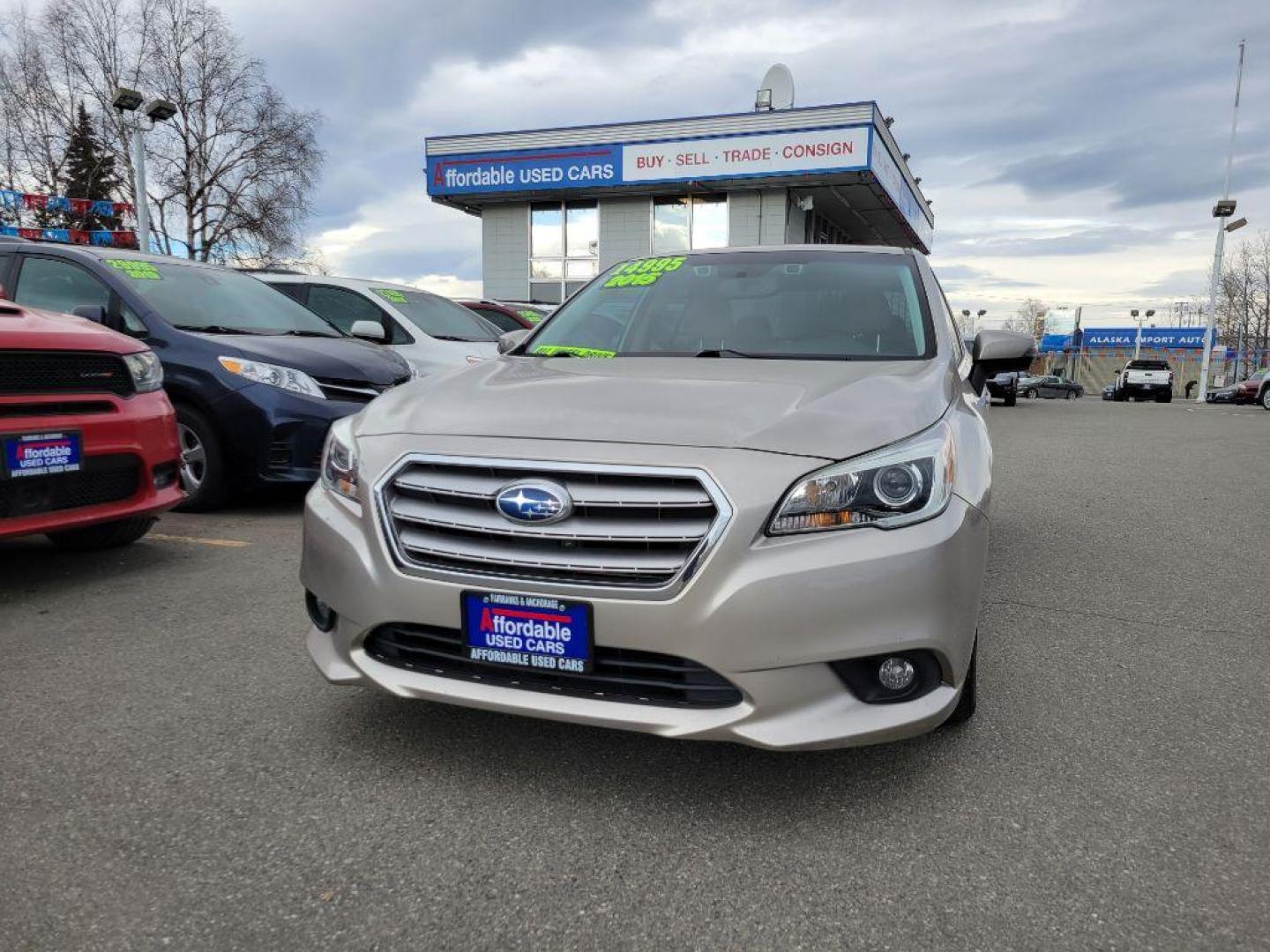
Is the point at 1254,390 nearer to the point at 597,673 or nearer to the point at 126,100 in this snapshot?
the point at 126,100

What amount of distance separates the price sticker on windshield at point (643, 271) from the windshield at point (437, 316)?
4287 mm

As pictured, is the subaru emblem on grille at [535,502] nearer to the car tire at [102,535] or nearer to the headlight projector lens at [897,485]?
the headlight projector lens at [897,485]

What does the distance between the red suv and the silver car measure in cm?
192

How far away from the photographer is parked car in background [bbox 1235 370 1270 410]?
2064cm

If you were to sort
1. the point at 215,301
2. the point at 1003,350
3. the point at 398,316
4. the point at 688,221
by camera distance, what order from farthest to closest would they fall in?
the point at 688,221 → the point at 398,316 → the point at 215,301 → the point at 1003,350

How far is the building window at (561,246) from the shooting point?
22406 mm

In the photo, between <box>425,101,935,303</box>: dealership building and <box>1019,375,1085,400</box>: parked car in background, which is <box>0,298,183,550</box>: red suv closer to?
<box>425,101,935,303</box>: dealership building

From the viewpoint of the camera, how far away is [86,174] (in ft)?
108

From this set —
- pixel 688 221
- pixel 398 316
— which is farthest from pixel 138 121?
pixel 688 221

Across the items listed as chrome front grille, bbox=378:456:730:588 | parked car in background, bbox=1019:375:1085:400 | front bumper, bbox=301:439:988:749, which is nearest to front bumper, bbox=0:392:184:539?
chrome front grille, bbox=378:456:730:588

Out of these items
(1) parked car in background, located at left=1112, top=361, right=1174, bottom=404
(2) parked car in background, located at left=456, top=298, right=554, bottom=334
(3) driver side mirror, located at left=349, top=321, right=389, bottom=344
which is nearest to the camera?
(3) driver side mirror, located at left=349, top=321, right=389, bottom=344

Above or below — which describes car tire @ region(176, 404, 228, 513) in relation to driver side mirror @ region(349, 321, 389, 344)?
below

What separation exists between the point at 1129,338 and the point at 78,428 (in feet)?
297

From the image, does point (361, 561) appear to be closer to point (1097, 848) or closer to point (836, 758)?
point (836, 758)
